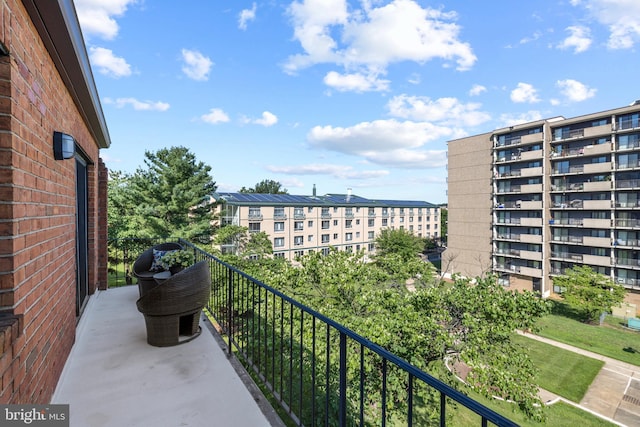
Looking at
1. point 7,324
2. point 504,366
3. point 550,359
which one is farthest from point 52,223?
point 550,359

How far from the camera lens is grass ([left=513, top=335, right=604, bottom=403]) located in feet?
38.2

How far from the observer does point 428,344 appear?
8039 mm

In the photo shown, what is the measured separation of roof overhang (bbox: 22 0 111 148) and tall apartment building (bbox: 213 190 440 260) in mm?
20284

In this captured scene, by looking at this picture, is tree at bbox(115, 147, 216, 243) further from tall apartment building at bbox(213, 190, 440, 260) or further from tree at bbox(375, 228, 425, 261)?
tree at bbox(375, 228, 425, 261)

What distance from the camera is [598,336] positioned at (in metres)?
16.9

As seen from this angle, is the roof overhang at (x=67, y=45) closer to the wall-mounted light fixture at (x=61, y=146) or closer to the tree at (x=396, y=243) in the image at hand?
the wall-mounted light fixture at (x=61, y=146)

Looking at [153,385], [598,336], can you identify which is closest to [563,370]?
[598,336]

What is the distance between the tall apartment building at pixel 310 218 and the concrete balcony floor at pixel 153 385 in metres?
20.6

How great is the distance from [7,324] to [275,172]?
200ft

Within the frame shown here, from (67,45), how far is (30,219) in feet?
4.65

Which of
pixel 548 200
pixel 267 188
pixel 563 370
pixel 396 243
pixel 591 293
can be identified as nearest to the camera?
pixel 563 370

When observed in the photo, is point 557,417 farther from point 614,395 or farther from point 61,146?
point 61,146

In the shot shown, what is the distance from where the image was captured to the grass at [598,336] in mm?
14781

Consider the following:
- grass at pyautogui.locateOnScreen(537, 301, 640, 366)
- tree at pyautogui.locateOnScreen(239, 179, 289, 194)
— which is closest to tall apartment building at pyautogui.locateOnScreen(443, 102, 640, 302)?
grass at pyautogui.locateOnScreen(537, 301, 640, 366)
